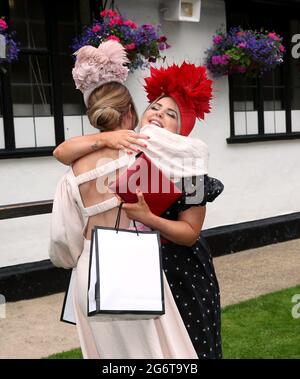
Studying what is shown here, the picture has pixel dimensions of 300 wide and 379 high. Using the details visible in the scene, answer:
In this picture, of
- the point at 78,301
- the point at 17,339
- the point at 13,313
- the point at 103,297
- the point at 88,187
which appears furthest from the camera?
the point at 13,313

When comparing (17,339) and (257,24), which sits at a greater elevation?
(257,24)

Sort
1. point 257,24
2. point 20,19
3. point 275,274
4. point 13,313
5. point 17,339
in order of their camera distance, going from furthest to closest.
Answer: point 257,24, point 275,274, point 20,19, point 13,313, point 17,339

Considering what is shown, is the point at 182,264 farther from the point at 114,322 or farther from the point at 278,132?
the point at 278,132

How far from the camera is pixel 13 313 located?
538 centimetres

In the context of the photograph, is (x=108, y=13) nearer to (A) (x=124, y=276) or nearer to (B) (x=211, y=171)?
(B) (x=211, y=171)

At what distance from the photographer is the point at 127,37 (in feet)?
18.9

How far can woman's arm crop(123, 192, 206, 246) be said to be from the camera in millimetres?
1993

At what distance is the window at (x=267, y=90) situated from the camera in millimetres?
7727

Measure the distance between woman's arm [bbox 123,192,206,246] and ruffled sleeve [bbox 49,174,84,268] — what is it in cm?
26

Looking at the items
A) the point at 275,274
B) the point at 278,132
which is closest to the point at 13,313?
the point at 275,274

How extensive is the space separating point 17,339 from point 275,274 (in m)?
3.10

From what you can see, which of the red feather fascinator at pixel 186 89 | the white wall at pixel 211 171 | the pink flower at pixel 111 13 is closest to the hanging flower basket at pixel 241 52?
the white wall at pixel 211 171

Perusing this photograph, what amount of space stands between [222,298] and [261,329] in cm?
102

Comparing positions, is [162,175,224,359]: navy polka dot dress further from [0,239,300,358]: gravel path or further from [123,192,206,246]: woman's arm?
[0,239,300,358]: gravel path
